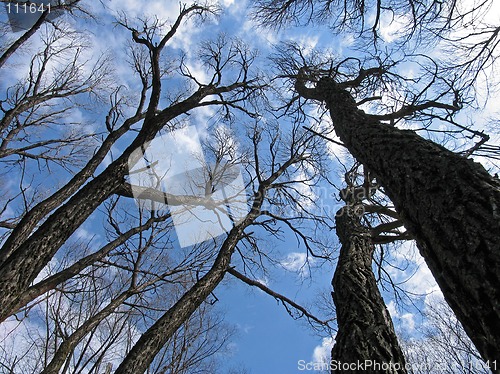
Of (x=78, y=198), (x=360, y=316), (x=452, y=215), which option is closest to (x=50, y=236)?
(x=78, y=198)

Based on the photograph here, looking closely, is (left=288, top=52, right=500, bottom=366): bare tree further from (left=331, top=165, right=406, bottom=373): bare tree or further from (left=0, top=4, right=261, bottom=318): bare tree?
(left=0, top=4, right=261, bottom=318): bare tree

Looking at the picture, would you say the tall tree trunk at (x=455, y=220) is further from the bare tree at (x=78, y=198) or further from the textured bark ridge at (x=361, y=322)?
the bare tree at (x=78, y=198)

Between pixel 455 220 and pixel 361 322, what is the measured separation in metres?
1.12

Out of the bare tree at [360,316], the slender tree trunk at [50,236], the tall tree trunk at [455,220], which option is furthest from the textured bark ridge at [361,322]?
the slender tree trunk at [50,236]

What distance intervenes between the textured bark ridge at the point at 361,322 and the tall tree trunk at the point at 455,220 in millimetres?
726

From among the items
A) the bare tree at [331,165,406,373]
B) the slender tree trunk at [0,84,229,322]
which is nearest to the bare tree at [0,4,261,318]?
the slender tree trunk at [0,84,229,322]

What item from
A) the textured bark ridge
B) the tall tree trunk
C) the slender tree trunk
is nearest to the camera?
the tall tree trunk

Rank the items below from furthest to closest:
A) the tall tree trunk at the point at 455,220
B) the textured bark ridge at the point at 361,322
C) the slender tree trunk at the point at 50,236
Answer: the slender tree trunk at the point at 50,236 < the textured bark ridge at the point at 361,322 < the tall tree trunk at the point at 455,220

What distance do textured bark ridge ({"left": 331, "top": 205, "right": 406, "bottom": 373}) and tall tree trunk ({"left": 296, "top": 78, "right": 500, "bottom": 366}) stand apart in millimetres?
726

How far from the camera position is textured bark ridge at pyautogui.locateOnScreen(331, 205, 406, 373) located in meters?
1.86

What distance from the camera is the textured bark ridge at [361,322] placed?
186 cm

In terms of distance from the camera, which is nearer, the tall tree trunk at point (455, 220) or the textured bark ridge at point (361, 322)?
the tall tree trunk at point (455, 220)

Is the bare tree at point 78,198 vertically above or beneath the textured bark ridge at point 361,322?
above

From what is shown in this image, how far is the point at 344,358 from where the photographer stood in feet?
6.22
